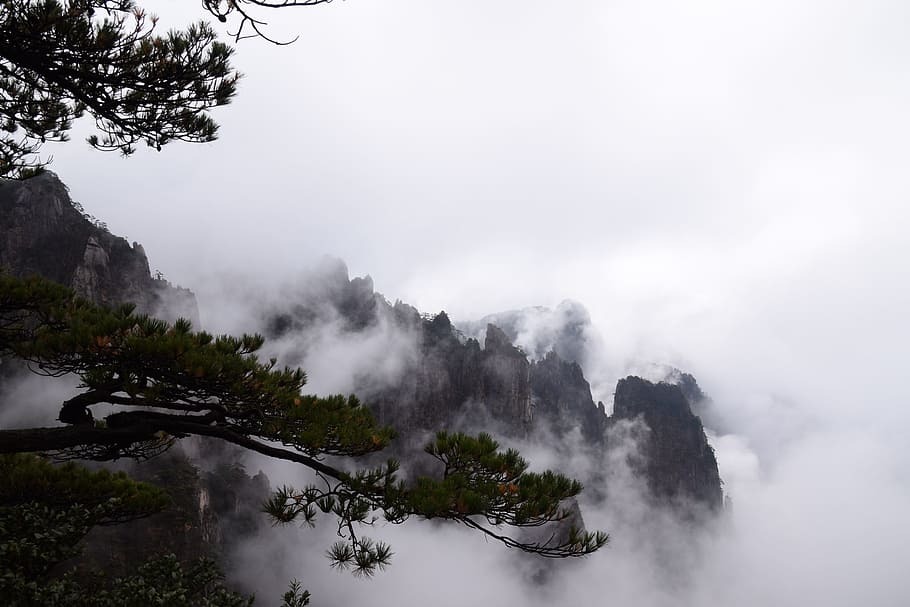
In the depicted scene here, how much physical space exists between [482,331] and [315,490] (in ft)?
624

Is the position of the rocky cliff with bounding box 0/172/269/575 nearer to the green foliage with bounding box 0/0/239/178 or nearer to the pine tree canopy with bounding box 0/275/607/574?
the green foliage with bounding box 0/0/239/178

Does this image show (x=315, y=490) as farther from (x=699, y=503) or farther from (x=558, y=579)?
(x=699, y=503)

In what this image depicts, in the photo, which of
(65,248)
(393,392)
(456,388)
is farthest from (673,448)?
(65,248)

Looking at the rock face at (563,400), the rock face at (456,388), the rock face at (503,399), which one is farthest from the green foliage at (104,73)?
the rock face at (563,400)

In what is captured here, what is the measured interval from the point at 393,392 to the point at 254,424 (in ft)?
304

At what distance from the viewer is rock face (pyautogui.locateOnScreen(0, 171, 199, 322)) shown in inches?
2018

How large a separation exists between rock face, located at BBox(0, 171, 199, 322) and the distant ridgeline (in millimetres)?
141

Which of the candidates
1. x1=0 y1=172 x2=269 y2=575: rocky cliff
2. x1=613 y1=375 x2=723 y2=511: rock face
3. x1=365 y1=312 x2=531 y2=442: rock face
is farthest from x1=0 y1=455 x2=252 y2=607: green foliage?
x1=613 y1=375 x2=723 y2=511: rock face

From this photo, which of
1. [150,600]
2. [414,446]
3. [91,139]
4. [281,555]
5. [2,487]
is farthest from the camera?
[414,446]

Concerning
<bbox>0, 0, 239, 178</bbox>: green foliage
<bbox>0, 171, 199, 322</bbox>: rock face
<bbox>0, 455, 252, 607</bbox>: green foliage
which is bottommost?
<bbox>0, 455, 252, 607</bbox>: green foliage

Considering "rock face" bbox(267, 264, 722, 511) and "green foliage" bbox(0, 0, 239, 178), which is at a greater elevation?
"rock face" bbox(267, 264, 722, 511)

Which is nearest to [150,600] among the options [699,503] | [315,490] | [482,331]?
[315,490]

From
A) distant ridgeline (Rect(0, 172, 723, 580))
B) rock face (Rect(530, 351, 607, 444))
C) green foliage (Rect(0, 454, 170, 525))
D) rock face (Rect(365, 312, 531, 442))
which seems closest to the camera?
green foliage (Rect(0, 454, 170, 525))

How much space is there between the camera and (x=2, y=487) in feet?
20.5
